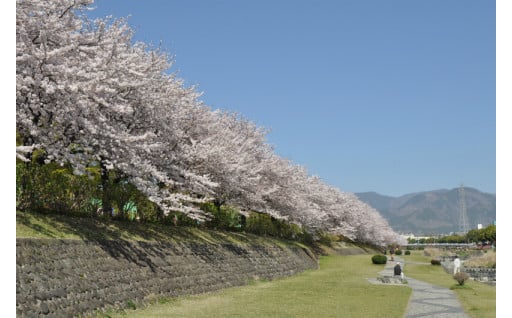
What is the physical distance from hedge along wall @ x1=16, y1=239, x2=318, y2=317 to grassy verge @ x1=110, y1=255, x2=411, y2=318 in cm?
64

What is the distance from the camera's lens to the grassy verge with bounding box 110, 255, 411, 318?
1720cm

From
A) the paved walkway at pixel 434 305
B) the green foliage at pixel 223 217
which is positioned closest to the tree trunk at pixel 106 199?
the green foliage at pixel 223 217

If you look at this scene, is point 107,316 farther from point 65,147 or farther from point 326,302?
point 326,302

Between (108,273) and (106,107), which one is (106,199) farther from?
(108,273)

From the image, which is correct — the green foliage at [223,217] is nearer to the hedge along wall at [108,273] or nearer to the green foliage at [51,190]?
the hedge along wall at [108,273]

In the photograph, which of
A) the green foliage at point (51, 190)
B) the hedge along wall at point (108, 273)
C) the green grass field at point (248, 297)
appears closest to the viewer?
the hedge along wall at point (108, 273)

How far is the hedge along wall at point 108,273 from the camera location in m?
12.9

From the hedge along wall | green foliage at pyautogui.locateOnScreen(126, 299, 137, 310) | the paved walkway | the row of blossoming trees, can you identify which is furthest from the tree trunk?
the paved walkway

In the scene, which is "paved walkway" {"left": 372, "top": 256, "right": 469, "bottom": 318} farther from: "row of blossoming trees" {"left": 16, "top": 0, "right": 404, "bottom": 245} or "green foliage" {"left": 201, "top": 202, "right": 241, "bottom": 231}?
"green foliage" {"left": 201, "top": 202, "right": 241, "bottom": 231}

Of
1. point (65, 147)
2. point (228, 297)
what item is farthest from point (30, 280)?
point (228, 297)

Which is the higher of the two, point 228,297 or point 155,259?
point 155,259

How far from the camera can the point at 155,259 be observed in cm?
1998

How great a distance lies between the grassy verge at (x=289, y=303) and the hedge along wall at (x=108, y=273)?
64 centimetres

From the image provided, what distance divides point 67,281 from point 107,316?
166 cm
